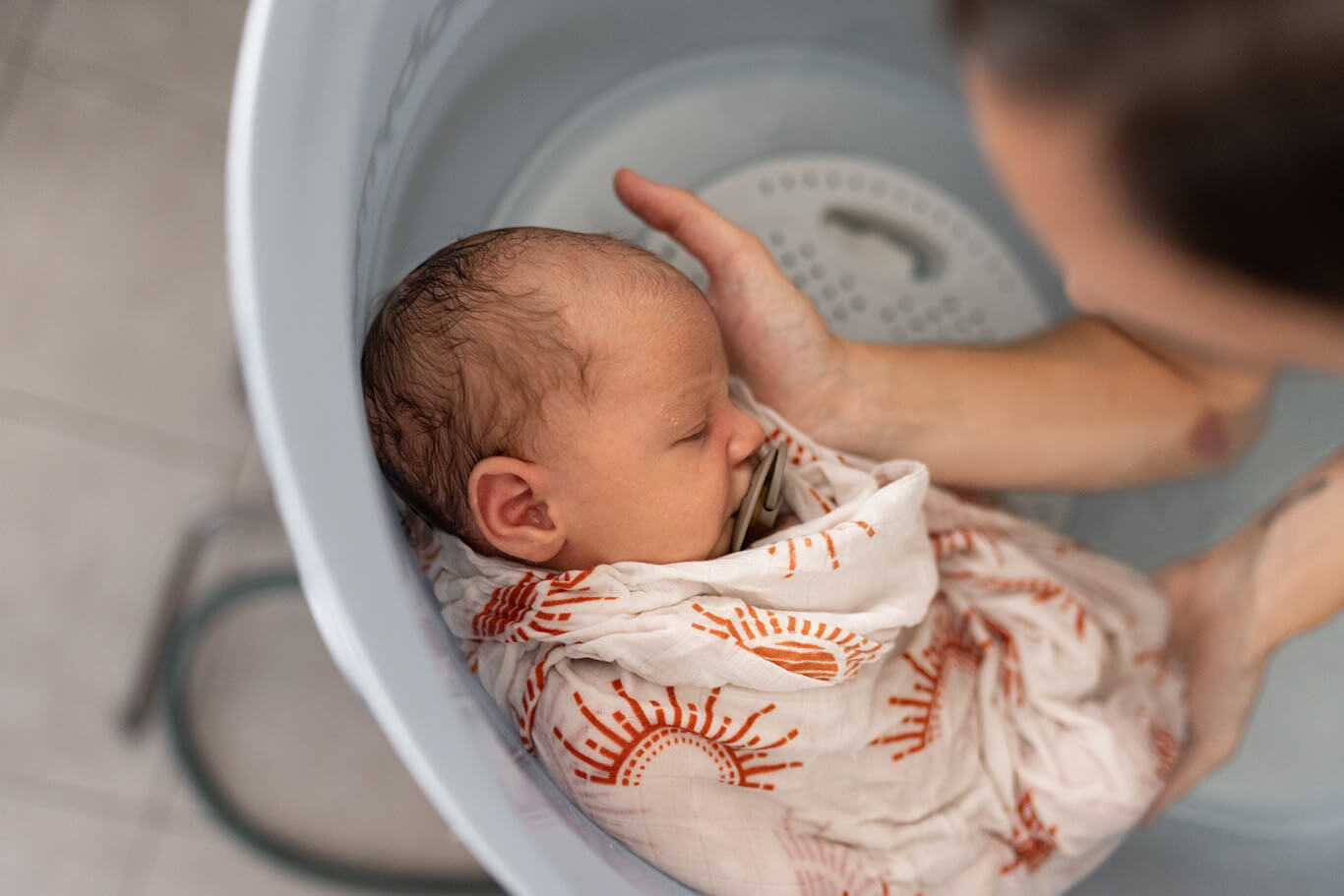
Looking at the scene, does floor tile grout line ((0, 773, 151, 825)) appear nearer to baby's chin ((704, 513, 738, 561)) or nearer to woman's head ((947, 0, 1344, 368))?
baby's chin ((704, 513, 738, 561))

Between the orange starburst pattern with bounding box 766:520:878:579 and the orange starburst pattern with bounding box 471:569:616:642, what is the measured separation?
0.11 m

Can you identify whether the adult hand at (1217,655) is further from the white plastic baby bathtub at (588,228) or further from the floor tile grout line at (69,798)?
the floor tile grout line at (69,798)

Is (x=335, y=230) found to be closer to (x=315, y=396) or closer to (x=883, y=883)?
(x=315, y=396)

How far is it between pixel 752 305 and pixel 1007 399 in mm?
243

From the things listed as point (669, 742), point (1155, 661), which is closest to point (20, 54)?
point (669, 742)

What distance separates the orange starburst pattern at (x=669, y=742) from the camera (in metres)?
0.56

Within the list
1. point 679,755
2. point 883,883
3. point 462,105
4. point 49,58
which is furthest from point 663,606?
point 49,58

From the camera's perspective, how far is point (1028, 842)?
2.19ft

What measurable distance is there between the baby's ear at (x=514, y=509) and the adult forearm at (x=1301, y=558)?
0.52 metres

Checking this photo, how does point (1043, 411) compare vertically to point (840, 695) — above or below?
above

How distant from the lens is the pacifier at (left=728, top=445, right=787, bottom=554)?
0.63 m

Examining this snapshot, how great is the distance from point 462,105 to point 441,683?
1.37 ft

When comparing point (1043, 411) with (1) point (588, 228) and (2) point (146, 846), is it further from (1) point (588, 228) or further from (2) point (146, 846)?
(2) point (146, 846)

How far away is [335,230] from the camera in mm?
408
